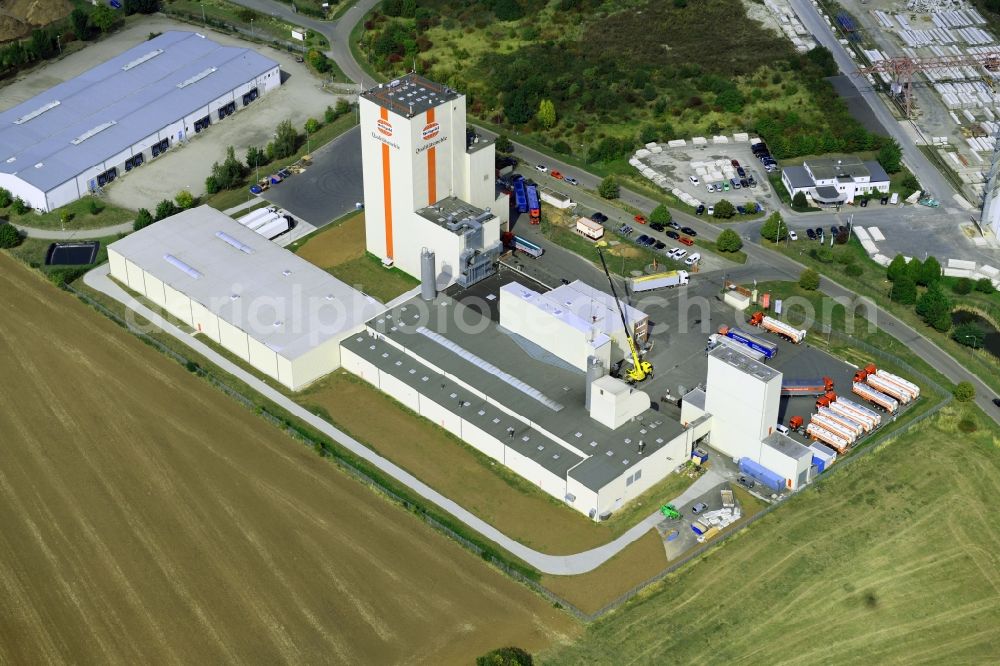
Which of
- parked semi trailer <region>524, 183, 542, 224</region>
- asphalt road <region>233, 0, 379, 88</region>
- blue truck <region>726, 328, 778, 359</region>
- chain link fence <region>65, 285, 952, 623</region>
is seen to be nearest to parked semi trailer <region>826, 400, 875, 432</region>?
chain link fence <region>65, 285, 952, 623</region>

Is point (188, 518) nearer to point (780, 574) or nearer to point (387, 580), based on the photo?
point (387, 580)

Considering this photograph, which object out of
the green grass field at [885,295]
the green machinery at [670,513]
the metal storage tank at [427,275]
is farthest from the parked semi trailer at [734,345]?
the metal storage tank at [427,275]

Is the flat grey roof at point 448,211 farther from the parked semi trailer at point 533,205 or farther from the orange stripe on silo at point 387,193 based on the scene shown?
the parked semi trailer at point 533,205

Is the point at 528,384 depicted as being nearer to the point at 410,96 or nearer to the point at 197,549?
the point at 197,549

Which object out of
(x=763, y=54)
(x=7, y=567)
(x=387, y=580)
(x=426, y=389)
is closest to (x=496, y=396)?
(x=426, y=389)

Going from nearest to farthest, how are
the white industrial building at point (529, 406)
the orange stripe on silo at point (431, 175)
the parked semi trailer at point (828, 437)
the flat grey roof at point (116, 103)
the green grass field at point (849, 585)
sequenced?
the green grass field at point (849, 585)
the white industrial building at point (529, 406)
the parked semi trailer at point (828, 437)
the orange stripe on silo at point (431, 175)
the flat grey roof at point (116, 103)

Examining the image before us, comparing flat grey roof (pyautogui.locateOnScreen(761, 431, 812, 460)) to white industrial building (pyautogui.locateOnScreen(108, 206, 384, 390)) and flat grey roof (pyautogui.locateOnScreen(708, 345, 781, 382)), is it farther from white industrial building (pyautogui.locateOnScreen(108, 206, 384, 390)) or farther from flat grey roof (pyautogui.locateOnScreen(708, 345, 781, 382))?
white industrial building (pyautogui.locateOnScreen(108, 206, 384, 390))

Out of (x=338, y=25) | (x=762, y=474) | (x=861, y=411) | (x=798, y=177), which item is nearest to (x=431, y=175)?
(x=798, y=177)
